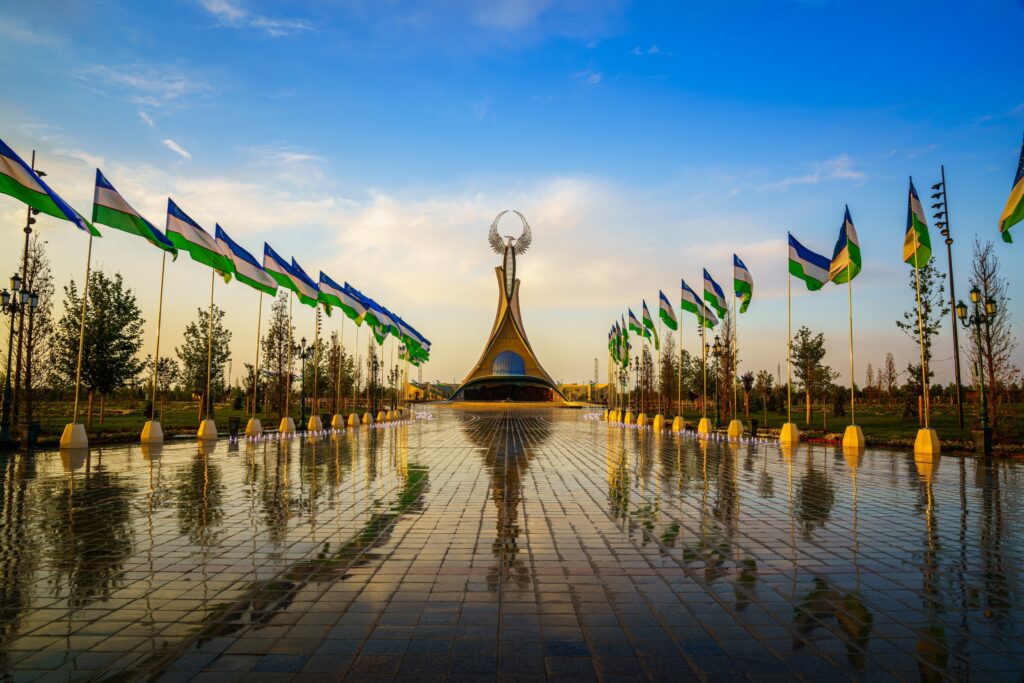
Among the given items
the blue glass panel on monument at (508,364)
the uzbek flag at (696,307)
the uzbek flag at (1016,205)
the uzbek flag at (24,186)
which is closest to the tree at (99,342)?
the uzbek flag at (24,186)

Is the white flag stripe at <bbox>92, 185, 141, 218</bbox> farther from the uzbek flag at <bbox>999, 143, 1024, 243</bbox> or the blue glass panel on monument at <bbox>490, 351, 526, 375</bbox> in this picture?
the blue glass panel on monument at <bbox>490, 351, 526, 375</bbox>

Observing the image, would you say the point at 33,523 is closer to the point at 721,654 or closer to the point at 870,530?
the point at 721,654

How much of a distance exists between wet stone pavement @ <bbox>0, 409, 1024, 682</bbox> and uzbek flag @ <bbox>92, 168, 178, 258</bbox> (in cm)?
610

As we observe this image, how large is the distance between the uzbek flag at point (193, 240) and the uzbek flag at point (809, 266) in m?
16.1

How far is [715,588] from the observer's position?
459 centimetres

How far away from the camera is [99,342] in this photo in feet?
78.6

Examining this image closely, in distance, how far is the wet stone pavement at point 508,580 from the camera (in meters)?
3.34

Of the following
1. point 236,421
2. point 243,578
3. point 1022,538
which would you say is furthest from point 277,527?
point 236,421

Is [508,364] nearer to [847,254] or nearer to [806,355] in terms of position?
[806,355]

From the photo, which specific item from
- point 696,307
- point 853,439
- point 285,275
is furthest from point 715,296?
point 285,275

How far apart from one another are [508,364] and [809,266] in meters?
Answer: 72.8

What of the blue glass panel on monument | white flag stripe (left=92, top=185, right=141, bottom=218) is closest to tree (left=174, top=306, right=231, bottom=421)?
white flag stripe (left=92, top=185, right=141, bottom=218)

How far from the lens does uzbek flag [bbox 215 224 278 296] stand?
57.0 ft

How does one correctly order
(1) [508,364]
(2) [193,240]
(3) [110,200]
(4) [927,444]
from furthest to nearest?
(1) [508,364], (2) [193,240], (4) [927,444], (3) [110,200]
